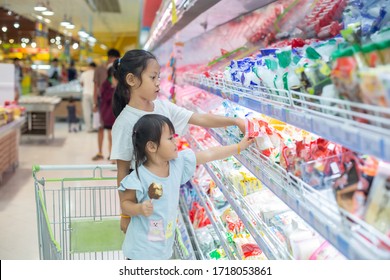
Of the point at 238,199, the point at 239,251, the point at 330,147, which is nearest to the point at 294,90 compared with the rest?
the point at 330,147

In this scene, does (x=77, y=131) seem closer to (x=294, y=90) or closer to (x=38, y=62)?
(x=38, y=62)

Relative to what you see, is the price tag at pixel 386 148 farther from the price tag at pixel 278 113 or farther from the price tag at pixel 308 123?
the price tag at pixel 278 113

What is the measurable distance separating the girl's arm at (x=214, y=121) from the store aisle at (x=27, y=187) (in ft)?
5.76

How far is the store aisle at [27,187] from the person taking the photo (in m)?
3.82

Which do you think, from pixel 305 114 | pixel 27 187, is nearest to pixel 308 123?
pixel 305 114

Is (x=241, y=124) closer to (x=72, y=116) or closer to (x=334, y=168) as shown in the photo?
(x=334, y=168)

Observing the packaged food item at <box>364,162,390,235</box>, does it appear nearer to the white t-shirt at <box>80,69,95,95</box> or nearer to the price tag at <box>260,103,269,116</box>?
the price tag at <box>260,103,269,116</box>

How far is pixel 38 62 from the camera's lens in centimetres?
1284

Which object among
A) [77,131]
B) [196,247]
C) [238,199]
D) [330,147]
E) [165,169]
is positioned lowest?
[77,131]

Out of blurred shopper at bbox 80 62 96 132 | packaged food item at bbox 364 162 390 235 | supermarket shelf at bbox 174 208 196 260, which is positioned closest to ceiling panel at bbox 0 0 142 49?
blurred shopper at bbox 80 62 96 132

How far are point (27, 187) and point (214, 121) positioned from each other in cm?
376

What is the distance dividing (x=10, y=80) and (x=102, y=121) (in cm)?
126

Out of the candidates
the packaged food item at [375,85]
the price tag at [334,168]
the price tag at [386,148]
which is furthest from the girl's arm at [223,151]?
the price tag at [386,148]

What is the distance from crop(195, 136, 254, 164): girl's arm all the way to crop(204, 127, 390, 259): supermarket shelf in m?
0.24
